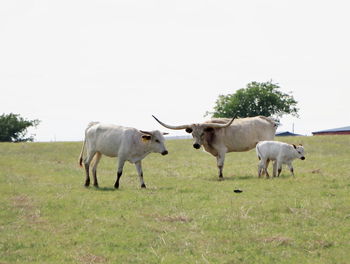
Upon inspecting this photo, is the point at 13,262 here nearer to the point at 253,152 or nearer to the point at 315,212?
the point at 315,212

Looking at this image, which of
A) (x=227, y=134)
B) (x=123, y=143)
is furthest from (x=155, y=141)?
(x=227, y=134)

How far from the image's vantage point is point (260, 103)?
9025 cm

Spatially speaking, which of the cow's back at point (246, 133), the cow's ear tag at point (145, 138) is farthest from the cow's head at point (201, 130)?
the cow's ear tag at point (145, 138)

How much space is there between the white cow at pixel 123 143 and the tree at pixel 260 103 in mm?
70628

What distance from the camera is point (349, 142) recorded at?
43125mm

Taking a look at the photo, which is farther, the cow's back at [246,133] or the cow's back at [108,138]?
the cow's back at [246,133]

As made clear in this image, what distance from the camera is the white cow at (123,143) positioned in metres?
19.4

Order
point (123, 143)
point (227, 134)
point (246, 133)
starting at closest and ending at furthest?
point (123, 143)
point (227, 134)
point (246, 133)

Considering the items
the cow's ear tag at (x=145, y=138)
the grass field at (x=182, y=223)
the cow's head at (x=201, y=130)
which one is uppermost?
the cow's head at (x=201, y=130)

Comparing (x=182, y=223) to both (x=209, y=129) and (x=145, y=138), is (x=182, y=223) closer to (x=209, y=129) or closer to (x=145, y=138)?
(x=145, y=138)

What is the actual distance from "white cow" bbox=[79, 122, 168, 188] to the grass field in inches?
50.7

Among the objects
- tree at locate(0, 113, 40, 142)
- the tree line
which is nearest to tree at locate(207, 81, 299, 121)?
the tree line

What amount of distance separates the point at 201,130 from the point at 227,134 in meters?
1.45

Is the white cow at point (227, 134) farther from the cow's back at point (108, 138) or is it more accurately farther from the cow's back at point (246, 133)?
the cow's back at point (108, 138)
